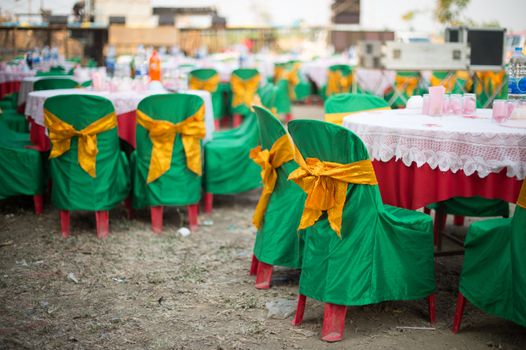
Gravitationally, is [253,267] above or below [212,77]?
below

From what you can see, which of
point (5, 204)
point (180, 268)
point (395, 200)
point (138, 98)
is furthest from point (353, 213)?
point (5, 204)

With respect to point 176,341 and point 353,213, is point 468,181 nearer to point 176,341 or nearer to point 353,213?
point 353,213

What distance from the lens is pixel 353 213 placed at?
258 centimetres

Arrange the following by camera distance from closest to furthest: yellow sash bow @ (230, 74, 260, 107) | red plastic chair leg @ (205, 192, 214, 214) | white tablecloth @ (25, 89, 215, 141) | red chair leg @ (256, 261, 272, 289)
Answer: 1. red chair leg @ (256, 261, 272, 289)
2. white tablecloth @ (25, 89, 215, 141)
3. red plastic chair leg @ (205, 192, 214, 214)
4. yellow sash bow @ (230, 74, 260, 107)

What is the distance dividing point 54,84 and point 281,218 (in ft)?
9.79

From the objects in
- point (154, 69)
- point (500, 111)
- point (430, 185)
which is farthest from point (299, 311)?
point (154, 69)

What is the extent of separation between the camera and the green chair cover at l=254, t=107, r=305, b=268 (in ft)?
10.2

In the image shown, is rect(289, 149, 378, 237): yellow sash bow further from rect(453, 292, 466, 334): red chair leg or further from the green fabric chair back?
the green fabric chair back

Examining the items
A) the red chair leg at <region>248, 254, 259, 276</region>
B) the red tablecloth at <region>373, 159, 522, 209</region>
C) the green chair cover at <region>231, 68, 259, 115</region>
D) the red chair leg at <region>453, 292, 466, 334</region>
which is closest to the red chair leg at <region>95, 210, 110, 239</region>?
the red chair leg at <region>248, 254, 259, 276</region>

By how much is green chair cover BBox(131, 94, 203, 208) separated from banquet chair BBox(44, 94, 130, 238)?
0.16m

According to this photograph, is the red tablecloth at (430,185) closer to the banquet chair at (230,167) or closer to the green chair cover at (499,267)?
the green chair cover at (499,267)

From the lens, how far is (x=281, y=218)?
3145mm

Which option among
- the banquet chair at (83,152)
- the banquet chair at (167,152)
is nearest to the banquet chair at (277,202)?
the banquet chair at (167,152)

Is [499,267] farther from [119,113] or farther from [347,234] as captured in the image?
[119,113]
